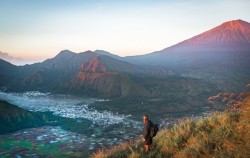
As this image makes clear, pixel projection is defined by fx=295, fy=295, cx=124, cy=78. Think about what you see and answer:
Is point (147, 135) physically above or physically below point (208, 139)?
below

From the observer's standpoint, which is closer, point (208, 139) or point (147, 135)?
point (208, 139)

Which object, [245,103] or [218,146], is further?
[245,103]

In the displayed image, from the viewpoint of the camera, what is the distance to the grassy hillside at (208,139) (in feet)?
28.4

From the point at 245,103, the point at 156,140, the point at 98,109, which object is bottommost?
the point at 98,109

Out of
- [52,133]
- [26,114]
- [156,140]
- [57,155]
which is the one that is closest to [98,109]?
[26,114]

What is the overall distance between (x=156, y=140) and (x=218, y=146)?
160 inches

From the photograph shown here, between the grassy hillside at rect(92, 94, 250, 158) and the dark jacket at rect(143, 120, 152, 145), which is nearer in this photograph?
the grassy hillside at rect(92, 94, 250, 158)

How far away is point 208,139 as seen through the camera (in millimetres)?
9648

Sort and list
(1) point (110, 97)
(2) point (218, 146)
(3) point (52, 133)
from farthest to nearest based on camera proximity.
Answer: (1) point (110, 97)
(3) point (52, 133)
(2) point (218, 146)

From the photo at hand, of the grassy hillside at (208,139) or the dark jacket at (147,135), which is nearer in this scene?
the grassy hillside at (208,139)

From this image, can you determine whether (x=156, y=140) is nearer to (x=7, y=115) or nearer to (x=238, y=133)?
(x=238, y=133)

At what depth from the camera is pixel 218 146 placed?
8.86 metres

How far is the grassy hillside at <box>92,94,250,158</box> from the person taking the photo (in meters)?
8.65

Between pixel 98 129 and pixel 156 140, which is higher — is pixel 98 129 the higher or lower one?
the lower one
